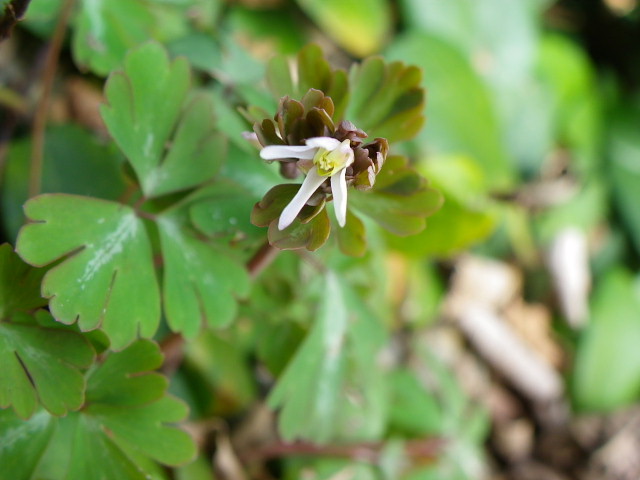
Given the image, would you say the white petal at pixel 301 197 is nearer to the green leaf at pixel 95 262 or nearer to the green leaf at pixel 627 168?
the green leaf at pixel 95 262

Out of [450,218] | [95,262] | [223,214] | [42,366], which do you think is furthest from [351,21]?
[42,366]

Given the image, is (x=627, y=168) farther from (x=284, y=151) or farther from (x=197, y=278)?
(x=284, y=151)

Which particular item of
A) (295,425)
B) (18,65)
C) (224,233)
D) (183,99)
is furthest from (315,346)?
(18,65)

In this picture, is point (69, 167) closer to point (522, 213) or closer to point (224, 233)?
point (224, 233)

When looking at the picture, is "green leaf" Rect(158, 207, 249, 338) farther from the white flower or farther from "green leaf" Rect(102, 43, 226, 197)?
the white flower

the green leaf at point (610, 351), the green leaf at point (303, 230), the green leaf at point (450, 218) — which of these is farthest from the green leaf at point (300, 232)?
the green leaf at point (610, 351)

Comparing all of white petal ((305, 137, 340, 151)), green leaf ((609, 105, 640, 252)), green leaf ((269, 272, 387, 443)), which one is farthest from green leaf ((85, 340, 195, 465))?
green leaf ((609, 105, 640, 252))

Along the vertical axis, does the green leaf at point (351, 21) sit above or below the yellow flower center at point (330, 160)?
below
